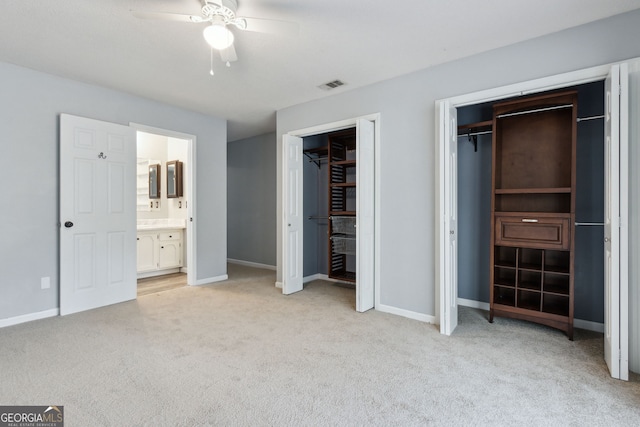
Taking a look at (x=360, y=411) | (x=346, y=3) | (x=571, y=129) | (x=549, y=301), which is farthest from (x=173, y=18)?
(x=549, y=301)

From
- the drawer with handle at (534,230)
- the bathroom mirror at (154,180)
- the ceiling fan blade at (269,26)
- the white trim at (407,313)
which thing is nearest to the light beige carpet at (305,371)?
the white trim at (407,313)

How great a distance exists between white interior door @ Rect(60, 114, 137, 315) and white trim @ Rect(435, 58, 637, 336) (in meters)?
3.60

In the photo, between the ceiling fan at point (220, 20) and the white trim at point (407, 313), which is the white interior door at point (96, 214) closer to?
the ceiling fan at point (220, 20)

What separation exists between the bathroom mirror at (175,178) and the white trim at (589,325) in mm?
5892

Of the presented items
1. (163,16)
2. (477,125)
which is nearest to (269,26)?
(163,16)

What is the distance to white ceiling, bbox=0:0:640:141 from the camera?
7.48 ft

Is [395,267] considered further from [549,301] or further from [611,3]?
[611,3]

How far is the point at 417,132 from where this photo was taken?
11.0ft

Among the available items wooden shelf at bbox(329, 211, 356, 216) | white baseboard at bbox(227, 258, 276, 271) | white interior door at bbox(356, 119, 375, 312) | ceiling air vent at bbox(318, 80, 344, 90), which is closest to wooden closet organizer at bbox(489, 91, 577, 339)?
white interior door at bbox(356, 119, 375, 312)

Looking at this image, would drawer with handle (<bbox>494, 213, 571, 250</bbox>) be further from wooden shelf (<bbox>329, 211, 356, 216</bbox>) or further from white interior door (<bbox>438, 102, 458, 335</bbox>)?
wooden shelf (<bbox>329, 211, 356, 216</bbox>)

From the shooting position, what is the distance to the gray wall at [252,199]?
20.2 feet

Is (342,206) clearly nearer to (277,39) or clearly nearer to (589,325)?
(277,39)

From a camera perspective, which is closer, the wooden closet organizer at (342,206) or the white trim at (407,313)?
the white trim at (407,313)

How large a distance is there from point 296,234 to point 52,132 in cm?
296
